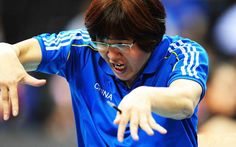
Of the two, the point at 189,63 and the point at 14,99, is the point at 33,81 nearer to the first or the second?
the point at 14,99

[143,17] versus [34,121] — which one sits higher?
[143,17]

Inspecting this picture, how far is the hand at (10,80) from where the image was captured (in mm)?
1896

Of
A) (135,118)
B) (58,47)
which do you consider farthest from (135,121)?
(58,47)

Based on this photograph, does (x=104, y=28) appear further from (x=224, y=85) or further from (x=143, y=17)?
(x=224, y=85)

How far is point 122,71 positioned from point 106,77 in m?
0.18

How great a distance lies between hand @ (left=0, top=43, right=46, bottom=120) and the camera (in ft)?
6.22

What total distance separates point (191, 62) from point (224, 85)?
1.86 metres

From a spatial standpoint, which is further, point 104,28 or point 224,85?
point 224,85

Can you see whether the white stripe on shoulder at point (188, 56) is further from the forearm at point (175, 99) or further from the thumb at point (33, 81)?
the thumb at point (33, 81)

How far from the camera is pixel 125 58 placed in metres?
2.00

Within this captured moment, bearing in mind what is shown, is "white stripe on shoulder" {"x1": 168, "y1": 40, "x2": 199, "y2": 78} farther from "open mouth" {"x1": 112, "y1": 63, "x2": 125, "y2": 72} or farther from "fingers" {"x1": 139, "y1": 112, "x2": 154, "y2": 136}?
"fingers" {"x1": 139, "y1": 112, "x2": 154, "y2": 136}

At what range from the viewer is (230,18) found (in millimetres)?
4375

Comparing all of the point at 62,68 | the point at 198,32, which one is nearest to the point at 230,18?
the point at 198,32

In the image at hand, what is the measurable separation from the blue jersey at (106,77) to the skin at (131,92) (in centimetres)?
4
